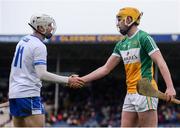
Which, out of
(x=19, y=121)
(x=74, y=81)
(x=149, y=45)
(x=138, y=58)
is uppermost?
(x=149, y=45)

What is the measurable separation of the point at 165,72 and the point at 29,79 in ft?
5.38

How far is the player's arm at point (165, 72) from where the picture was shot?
7.08 meters

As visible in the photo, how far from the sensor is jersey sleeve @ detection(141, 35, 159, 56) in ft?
24.4

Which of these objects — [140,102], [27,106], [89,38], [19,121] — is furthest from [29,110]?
[89,38]

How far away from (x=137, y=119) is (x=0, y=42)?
21.4 meters

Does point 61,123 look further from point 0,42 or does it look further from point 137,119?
point 137,119

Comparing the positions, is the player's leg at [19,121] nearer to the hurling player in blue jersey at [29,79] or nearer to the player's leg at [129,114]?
the hurling player in blue jersey at [29,79]

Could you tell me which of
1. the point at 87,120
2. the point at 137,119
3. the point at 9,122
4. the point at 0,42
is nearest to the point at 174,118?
the point at 87,120

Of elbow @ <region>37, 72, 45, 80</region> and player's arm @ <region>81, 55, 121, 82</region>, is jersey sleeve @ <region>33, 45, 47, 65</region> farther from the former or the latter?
player's arm @ <region>81, 55, 121, 82</region>

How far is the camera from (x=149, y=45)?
7.45m

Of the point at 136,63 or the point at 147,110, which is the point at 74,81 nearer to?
the point at 136,63

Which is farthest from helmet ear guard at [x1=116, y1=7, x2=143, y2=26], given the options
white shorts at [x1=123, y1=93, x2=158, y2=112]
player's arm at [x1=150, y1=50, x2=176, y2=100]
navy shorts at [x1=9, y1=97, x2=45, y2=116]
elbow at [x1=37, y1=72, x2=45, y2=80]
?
navy shorts at [x1=9, y1=97, x2=45, y2=116]

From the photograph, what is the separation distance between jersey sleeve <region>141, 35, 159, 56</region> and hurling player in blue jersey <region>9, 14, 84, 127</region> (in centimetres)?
115

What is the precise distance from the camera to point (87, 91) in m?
30.9
